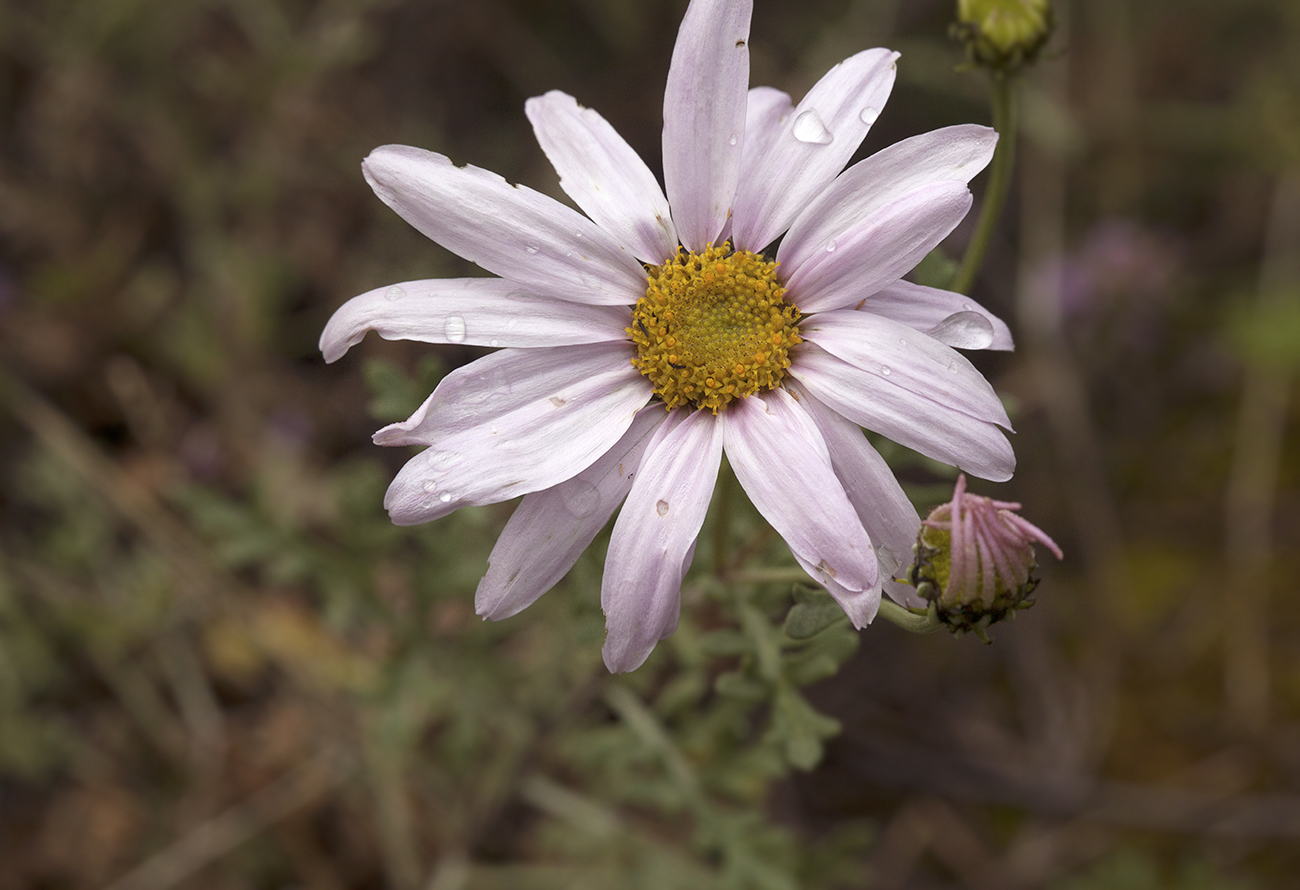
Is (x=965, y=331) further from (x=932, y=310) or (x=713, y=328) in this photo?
(x=713, y=328)

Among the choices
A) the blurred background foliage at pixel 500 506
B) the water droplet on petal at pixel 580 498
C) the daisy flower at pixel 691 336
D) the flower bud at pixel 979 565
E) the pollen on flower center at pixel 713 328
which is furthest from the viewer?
the blurred background foliage at pixel 500 506

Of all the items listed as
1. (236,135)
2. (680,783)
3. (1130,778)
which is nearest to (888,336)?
(680,783)

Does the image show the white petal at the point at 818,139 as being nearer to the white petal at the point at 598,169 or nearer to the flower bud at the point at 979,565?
the white petal at the point at 598,169

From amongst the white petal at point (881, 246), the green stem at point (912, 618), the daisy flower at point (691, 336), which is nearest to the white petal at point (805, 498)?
the daisy flower at point (691, 336)

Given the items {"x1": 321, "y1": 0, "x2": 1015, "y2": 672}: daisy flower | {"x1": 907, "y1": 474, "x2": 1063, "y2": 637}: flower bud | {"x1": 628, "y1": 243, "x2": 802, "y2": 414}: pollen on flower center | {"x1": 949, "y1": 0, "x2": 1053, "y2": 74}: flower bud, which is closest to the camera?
{"x1": 907, "y1": 474, "x2": 1063, "y2": 637}: flower bud

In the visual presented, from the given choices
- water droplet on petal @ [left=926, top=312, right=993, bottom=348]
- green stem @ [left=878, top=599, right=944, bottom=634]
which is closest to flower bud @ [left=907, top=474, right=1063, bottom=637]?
green stem @ [left=878, top=599, right=944, bottom=634]

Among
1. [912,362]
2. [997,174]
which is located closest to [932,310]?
[912,362]

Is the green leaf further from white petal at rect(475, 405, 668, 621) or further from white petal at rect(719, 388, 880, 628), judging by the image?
white petal at rect(475, 405, 668, 621)
